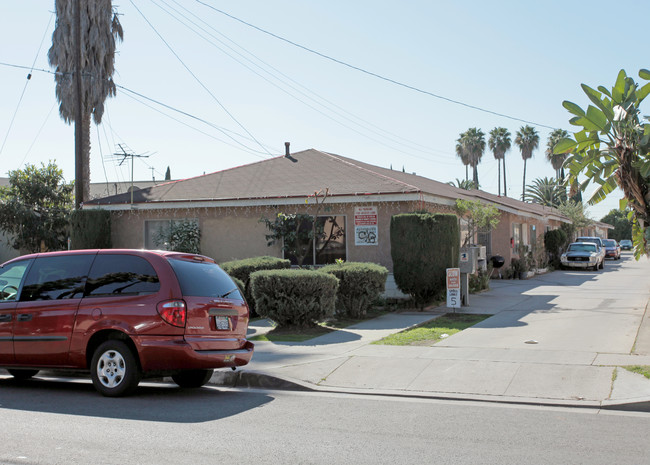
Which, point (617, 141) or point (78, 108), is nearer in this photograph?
point (617, 141)

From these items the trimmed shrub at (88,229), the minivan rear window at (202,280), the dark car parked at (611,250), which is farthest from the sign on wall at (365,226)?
the dark car parked at (611,250)

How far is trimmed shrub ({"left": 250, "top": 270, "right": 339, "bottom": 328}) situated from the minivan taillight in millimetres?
4977

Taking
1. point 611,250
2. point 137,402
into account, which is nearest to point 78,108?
point 137,402

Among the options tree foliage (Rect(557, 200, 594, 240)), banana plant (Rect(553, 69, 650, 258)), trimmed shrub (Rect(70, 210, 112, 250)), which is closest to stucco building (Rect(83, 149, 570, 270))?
trimmed shrub (Rect(70, 210, 112, 250))

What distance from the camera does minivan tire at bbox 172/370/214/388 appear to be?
28.7 ft

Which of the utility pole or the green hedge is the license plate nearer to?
the utility pole

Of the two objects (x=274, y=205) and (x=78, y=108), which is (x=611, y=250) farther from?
(x=78, y=108)

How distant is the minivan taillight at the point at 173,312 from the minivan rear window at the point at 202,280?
192 millimetres

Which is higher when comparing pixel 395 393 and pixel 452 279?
pixel 452 279

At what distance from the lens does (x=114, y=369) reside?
786cm

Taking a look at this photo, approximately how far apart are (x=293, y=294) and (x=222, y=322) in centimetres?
460

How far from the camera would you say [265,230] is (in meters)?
19.4

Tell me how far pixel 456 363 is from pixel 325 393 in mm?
2148

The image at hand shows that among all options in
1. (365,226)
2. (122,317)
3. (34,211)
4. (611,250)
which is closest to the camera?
(122,317)
